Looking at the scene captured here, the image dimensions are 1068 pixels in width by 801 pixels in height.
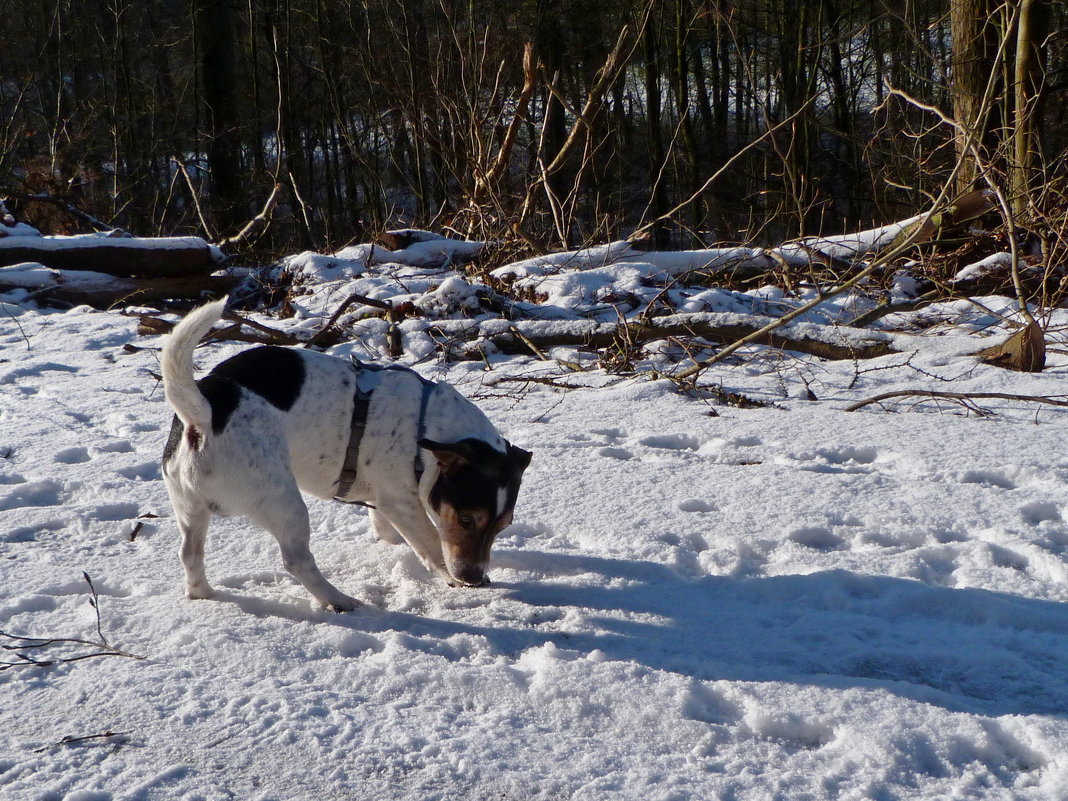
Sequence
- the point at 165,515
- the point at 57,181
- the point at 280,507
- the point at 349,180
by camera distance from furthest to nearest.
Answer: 1. the point at 349,180
2. the point at 57,181
3. the point at 165,515
4. the point at 280,507

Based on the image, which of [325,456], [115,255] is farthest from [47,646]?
[115,255]

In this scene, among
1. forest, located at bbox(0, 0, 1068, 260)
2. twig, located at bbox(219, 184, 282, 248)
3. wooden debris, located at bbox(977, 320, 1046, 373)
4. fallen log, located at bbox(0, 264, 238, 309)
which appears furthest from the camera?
forest, located at bbox(0, 0, 1068, 260)

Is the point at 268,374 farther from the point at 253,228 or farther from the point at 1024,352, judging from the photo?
the point at 253,228

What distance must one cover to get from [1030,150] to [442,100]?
5655 millimetres

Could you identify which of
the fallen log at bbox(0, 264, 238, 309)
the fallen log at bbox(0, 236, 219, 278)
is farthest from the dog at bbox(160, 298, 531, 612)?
the fallen log at bbox(0, 236, 219, 278)

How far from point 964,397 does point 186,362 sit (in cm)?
404

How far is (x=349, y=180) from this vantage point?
67.8 ft

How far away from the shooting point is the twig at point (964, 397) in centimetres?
473

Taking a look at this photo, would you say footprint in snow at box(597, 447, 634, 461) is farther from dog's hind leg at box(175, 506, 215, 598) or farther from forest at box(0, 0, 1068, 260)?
forest at box(0, 0, 1068, 260)

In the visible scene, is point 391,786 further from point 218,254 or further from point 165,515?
point 218,254

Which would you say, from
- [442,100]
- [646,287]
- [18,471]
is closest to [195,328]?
[18,471]

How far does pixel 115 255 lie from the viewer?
8492 mm

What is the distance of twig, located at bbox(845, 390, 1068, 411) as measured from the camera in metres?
4.73

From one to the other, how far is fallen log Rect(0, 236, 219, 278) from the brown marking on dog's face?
6.29 metres
